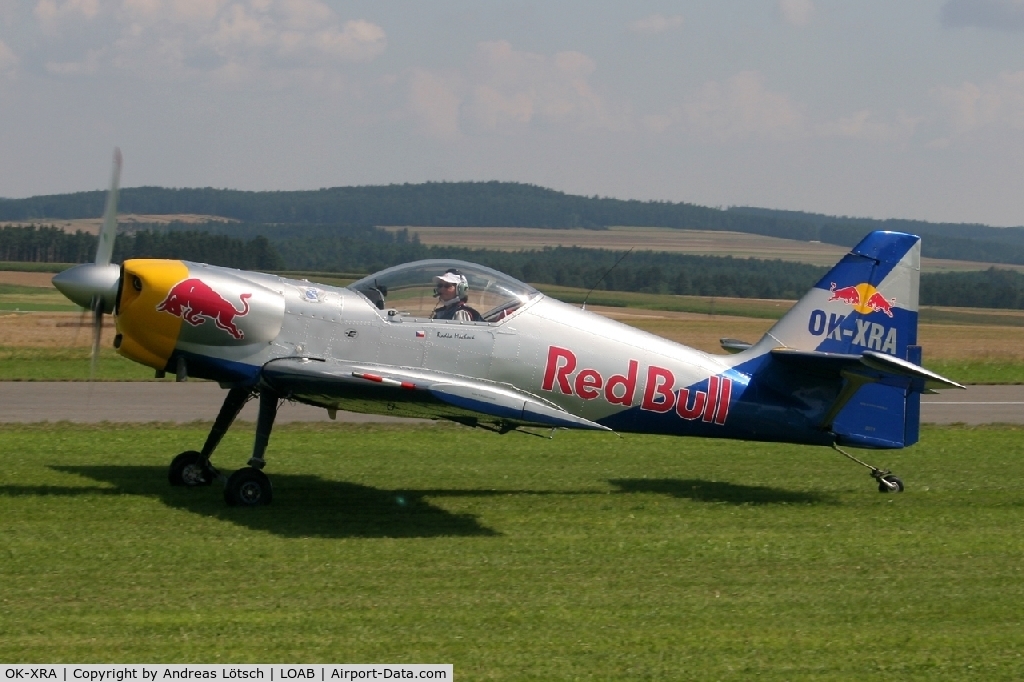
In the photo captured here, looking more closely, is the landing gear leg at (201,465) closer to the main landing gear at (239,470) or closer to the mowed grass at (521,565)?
the main landing gear at (239,470)

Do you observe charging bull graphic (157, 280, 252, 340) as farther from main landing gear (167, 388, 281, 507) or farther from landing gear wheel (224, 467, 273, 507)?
landing gear wheel (224, 467, 273, 507)

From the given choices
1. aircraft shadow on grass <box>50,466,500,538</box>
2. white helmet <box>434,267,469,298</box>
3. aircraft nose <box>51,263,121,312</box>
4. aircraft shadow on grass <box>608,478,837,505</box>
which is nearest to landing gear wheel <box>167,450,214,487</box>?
aircraft shadow on grass <box>50,466,500,538</box>

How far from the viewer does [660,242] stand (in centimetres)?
13075

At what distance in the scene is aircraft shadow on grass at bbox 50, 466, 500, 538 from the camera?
968 centimetres

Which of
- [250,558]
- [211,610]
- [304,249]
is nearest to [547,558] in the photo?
[250,558]

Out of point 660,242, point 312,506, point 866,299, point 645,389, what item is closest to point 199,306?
point 312,506

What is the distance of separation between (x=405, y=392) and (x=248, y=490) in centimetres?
191

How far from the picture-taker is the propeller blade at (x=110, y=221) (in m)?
10.7

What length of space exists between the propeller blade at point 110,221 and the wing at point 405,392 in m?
1.92

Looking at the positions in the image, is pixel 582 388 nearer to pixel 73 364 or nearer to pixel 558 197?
Answer: pixel 73 364

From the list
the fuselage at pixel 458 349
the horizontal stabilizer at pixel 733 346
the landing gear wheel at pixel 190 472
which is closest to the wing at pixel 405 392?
the fuselage at pixel 458 349

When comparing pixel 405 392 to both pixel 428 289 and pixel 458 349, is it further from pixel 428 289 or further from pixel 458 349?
pixel 428 289

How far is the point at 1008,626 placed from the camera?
7.19m

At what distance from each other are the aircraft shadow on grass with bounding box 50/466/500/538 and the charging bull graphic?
5.32 ft
